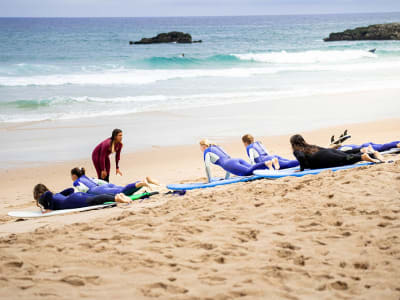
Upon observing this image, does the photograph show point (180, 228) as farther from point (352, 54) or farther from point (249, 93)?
point (352, 54)

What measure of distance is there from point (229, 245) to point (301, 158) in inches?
133

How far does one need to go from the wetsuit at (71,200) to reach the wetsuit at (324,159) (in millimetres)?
3077

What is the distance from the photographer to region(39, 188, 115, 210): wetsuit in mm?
7133

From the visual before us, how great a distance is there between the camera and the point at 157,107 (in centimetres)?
1766

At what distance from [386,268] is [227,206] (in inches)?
93.7

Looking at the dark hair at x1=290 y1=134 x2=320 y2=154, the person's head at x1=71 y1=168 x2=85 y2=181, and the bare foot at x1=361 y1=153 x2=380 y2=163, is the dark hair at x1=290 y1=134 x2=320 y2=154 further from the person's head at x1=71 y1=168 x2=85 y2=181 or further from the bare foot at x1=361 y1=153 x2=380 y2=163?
the person's head at x1=71 y1=168 x2=85 y2=181

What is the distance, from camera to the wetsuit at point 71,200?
7.13 meters

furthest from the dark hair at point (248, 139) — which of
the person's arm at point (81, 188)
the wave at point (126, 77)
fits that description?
the wave at point (126, 77)

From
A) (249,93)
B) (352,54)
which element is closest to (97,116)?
(249,93)

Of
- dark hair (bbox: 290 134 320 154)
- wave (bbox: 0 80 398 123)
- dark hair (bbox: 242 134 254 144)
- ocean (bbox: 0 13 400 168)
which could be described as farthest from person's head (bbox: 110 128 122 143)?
wave (bbox: 0 80 398 123)

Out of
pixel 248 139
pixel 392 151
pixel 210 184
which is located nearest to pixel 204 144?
pixel 210 184

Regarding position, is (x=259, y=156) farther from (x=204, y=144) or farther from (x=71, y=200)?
(x=71, y=200)

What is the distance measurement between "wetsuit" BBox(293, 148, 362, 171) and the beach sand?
481mm

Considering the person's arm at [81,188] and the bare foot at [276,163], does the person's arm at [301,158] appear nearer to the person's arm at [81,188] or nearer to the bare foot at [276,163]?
the bare foot at [276,163]
